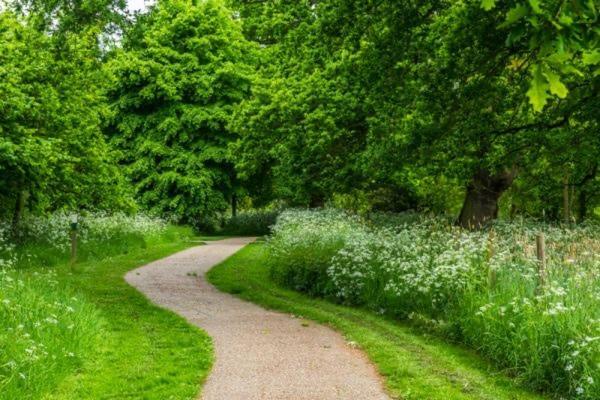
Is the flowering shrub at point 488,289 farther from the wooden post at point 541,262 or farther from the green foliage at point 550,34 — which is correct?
the green foliage at point 550,34

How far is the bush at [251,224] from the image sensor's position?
4238 cm

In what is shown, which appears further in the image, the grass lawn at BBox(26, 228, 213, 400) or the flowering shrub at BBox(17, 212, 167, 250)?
the flowering shrub at BBox(17, 212, 167, 250)

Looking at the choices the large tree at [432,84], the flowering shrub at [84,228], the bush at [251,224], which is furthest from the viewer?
the bush at [251,224]

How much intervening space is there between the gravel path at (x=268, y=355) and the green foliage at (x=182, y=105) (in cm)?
2182

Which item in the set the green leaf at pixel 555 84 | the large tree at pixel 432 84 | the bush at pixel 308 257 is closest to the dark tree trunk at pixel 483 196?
the large tree at pixel 432 84

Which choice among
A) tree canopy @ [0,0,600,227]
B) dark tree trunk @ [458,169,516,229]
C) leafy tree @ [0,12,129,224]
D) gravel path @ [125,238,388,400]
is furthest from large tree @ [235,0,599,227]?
leafy tree @ [0,12,129,224]

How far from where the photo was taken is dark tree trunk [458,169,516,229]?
→ 64.2ft

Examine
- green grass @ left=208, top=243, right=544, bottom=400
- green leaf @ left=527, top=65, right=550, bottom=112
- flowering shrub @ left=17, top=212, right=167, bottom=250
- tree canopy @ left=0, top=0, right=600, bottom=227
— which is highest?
tree canopy @ left=0, top=0, right=600, bottom=227

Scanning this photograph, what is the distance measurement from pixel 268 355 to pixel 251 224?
113ft

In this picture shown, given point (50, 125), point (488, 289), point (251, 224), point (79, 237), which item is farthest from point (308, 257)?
point (251, 224)

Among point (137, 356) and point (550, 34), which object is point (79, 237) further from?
point (550, 34)

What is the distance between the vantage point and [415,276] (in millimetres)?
11836

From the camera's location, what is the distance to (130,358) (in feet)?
29.6

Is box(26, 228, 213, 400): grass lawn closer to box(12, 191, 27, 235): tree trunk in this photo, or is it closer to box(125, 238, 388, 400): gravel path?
box(125, 238, 388, 400): gravel path
